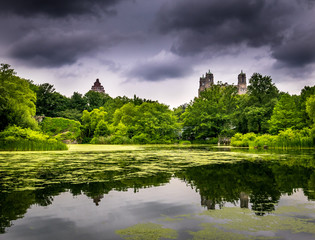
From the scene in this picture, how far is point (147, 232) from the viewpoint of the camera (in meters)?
3.00

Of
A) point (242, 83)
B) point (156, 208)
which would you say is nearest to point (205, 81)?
point (242, 83)

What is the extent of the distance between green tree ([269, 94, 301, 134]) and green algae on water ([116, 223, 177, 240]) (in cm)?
3014

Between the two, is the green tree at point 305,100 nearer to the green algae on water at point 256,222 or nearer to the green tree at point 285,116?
the green tree at point 285,116

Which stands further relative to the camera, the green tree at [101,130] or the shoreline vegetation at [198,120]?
the green tree at [101,130]

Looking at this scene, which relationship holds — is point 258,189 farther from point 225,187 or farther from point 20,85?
point 20,85

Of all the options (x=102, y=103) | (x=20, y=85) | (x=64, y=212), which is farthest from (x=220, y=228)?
(x=102, y=103)

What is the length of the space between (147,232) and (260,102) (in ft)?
138

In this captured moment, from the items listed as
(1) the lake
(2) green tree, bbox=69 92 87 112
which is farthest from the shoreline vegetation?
(1) the lake

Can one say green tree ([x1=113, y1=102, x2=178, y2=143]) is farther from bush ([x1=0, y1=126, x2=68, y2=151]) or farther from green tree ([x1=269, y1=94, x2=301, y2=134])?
bush ([x1=0, y1=126, x2=68, y2=151])

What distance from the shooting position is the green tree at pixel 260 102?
36.1 m

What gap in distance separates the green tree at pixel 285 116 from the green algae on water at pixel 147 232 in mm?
30144

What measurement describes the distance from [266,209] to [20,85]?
2768 centimetres

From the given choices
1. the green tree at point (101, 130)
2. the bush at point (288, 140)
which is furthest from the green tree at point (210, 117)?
the bush at point (288, 140)

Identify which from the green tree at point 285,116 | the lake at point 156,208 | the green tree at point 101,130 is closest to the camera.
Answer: the lake at point 156,208
